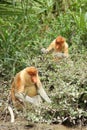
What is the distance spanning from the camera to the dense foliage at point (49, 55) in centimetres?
690

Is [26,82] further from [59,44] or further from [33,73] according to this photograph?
[59,44]

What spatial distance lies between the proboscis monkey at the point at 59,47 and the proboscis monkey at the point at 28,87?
1.71 meters

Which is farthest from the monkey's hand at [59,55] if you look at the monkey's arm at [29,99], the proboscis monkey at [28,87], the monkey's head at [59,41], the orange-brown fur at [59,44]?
the monkey's arm at [29,99]

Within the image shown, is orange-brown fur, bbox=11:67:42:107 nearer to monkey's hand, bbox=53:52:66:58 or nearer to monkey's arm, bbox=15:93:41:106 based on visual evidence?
monkey's arm, bbox=15:93:41:106

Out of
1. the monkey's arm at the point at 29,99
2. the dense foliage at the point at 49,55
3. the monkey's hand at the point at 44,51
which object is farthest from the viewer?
the monkey's hand at the point at 44,51

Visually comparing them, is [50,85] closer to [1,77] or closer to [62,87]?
[62,87]

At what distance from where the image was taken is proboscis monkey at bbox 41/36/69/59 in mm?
9398

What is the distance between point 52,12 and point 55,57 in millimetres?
3576

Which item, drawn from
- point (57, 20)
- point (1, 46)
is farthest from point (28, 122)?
point (57, 20)

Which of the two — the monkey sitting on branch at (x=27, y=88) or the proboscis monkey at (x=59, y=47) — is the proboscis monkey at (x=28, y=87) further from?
the proboscis monkey at (x=59, y=47)

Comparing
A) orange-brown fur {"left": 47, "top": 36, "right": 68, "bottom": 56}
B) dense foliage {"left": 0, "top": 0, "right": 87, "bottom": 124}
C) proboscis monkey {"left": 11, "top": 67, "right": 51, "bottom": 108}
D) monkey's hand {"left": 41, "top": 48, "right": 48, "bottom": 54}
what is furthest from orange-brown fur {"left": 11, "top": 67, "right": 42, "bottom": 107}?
orange-brown fur {"left": 47, "top": 36, "right": 68, "bottom": 56}

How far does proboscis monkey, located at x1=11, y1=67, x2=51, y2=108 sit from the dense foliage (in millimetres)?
189

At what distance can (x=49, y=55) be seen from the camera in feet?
29.0

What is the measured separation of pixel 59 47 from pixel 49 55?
133 cm
